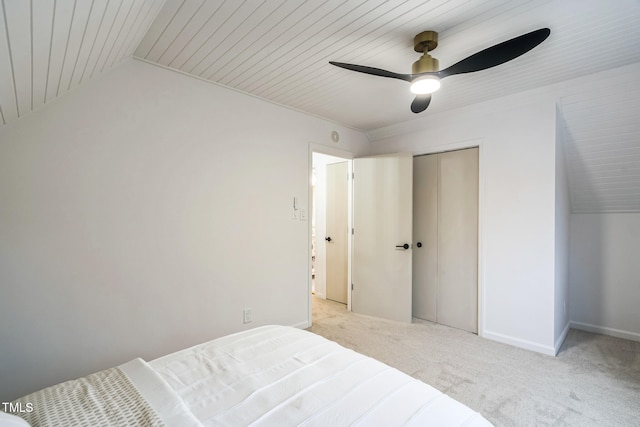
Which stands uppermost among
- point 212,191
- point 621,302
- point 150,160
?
point 150,160

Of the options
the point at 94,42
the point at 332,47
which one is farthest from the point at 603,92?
the point at 94,42

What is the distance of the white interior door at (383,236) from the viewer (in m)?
3.45

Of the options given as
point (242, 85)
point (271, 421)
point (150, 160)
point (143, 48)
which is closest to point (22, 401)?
point (271, 421)

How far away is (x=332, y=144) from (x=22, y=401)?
3.23m

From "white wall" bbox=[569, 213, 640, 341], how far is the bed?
336 centimetres

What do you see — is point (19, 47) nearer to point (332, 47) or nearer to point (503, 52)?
point (332, 47)

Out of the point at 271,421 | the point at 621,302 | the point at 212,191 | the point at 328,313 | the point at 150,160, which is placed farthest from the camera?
the point at 328,313

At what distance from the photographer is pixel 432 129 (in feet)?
11.2

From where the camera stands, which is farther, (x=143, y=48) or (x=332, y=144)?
(x=332, y=144)

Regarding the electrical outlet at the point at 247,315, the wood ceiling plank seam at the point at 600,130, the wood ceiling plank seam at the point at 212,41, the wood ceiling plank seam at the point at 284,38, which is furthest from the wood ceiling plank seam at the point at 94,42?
the wood ceiling plank seam at the point at 600,130

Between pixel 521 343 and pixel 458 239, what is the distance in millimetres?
1146

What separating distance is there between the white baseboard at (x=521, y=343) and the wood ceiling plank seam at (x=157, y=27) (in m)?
3.75

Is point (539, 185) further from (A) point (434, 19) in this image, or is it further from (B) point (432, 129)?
(A) point (434, 19)

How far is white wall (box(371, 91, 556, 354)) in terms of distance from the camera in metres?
2.63
